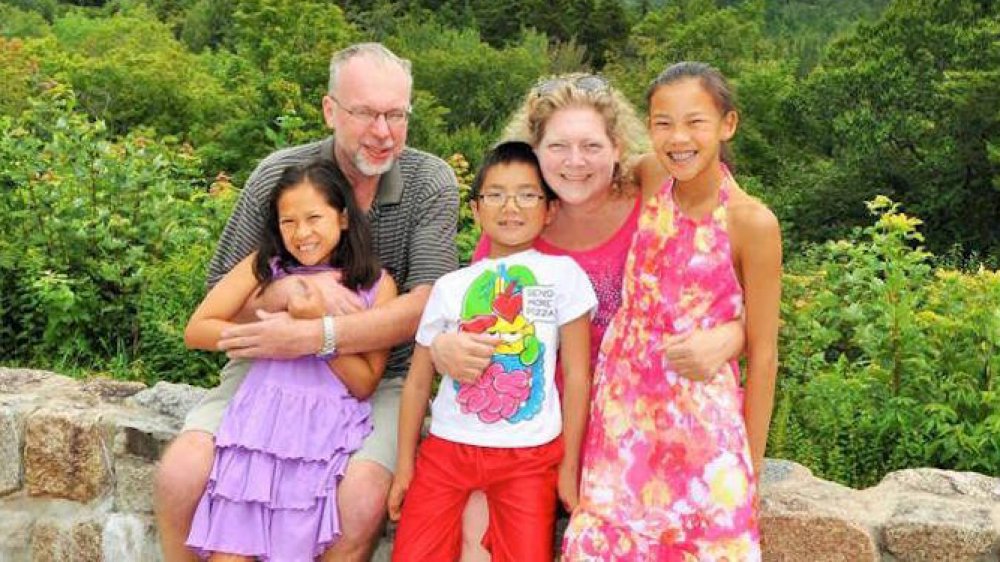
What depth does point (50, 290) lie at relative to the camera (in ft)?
13.3

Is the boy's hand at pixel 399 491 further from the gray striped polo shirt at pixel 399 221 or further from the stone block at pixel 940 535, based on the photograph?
the stone block at pixel 940 535

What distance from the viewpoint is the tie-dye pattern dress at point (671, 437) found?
2.31 m

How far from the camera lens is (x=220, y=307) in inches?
111

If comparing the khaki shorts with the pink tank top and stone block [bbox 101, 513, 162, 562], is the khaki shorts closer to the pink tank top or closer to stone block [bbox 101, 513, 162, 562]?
stone block [bbox 101, 513, 162, 562]

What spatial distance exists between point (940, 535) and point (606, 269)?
3.06ft

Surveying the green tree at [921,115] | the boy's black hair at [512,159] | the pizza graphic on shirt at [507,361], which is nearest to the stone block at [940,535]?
the pizza graphic on shirt at [507,361]

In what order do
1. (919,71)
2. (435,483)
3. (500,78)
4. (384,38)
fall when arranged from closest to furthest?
1. (435,483)
2. (919,71)
3. (500,78)
4. (384,38)

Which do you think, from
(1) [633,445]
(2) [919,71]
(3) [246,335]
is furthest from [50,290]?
(2) [919,71]

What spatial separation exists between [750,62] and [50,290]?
24.9 meters

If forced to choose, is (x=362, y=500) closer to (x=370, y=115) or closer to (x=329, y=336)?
(x=329, y=336)

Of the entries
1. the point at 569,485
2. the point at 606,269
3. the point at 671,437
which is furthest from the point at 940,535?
the point at 606,269

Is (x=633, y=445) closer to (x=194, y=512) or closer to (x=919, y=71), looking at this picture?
(x=194, y=512)

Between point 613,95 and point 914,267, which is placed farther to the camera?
point 914,267

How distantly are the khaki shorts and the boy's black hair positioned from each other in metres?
0.59
